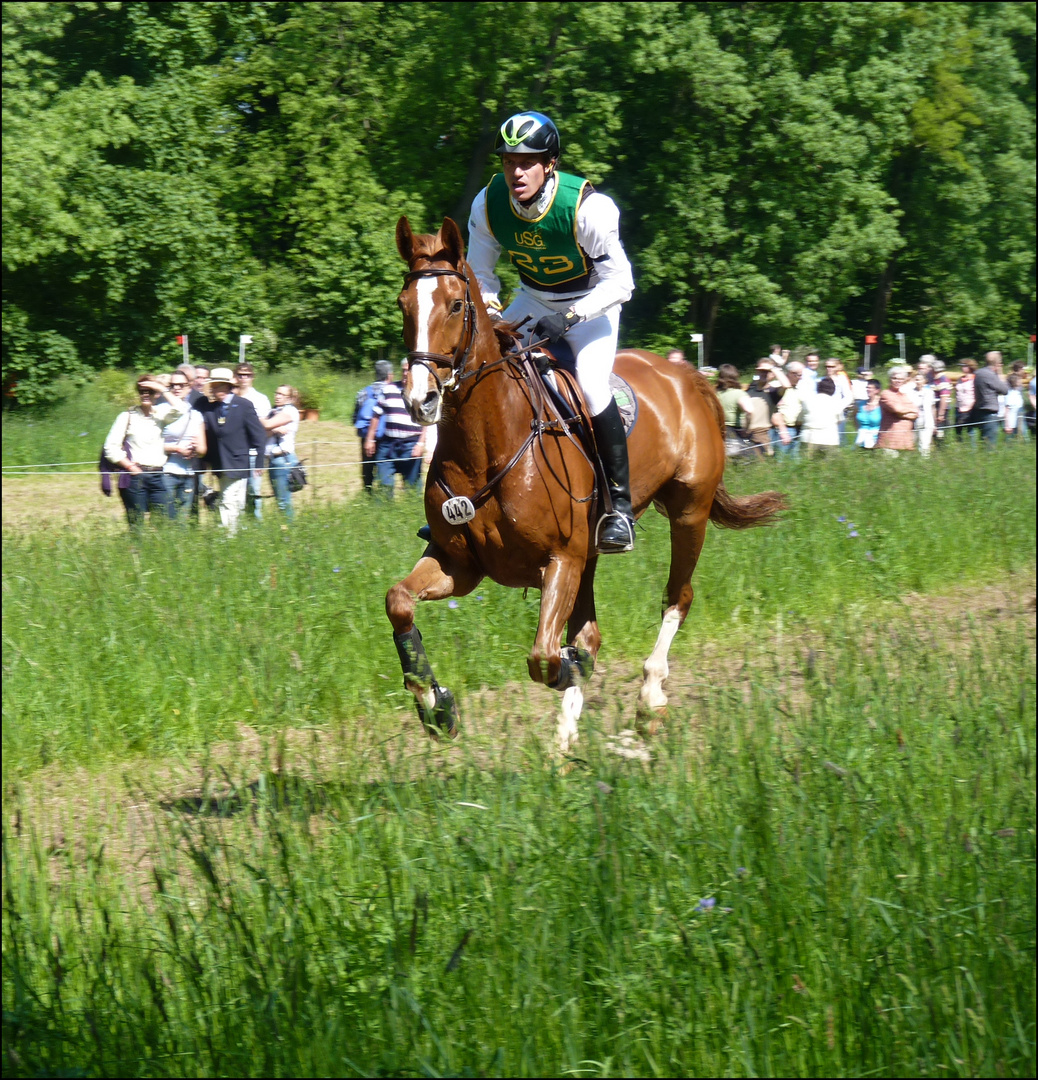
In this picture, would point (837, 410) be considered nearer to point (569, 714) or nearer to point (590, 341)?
point (590, 341)

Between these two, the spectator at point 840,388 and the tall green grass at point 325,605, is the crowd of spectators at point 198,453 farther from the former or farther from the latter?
the spectator at point 840,388

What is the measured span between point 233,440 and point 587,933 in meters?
9.31

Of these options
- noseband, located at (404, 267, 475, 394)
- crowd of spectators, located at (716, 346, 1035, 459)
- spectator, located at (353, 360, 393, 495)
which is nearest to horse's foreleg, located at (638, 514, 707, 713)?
noseband, located at (404, 267, 475, 394)

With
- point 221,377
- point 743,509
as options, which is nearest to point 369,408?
point 221,377

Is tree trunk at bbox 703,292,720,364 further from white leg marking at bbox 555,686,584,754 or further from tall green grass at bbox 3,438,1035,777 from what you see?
white leg marking at bbox 555,686,584,754

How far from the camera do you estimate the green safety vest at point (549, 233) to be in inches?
256

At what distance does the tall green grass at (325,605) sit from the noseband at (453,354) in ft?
5.56

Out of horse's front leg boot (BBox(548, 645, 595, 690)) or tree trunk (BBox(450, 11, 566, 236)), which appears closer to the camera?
horse's front leg boot (BBox(548, 645, 595, 690))

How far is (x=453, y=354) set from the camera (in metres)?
5.94

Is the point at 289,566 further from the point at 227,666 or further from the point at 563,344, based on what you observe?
the point at 563,344

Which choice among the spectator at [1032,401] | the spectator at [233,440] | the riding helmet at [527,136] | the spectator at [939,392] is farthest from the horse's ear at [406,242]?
the spectator at [1032,401]

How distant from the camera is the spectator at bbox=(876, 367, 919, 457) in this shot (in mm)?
16344

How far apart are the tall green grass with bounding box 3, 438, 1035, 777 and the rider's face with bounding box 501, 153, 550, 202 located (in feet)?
8.40

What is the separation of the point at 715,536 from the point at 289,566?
4139 mm
